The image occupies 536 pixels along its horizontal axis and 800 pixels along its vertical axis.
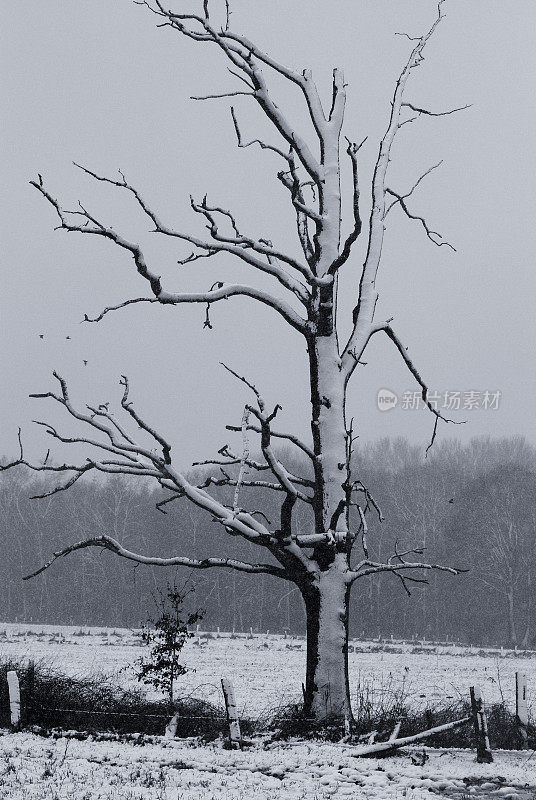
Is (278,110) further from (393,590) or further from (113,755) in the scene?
(393,590)

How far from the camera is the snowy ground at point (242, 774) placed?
8.21m

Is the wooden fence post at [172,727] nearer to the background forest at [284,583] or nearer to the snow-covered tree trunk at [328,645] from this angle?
the snow-covered tree trunk at [328,645]

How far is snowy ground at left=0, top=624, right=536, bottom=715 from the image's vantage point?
19344mm

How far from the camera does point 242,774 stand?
902cm

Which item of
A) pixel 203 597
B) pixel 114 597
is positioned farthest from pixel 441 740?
pixel 114 597

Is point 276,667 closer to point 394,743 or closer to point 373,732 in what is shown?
point 373,732

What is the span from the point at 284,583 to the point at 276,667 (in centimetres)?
3045

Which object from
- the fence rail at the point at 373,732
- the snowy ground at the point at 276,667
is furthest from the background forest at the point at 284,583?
the fence rail at the point at 373,732

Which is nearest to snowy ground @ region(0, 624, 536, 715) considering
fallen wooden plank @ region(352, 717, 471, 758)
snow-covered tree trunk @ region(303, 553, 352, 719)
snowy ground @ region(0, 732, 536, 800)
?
fallen wooden plank @ region(352, 717, 471, 758)

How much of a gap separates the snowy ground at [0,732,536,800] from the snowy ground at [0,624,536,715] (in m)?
5.54

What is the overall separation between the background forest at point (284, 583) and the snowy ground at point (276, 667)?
10605mm

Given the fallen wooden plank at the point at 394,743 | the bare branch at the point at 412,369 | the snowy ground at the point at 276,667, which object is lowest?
the snowy ground at the point at 276,667

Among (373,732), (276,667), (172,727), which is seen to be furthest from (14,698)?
(276,667)

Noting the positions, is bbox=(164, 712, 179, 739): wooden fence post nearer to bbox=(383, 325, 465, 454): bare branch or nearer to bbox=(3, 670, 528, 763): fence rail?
bbox=(3, 670, 528, 763): fence rail
